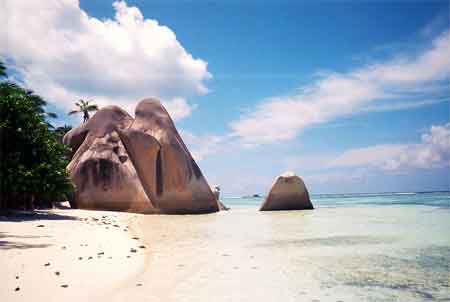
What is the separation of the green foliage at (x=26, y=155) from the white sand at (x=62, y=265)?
468 cm

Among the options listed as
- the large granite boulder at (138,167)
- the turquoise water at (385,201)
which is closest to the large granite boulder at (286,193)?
the large granite boulder at (138,167)

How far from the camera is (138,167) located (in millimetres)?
25781

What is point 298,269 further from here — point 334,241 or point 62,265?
point 334,241

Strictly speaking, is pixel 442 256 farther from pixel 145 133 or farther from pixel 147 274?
pixel 145 133

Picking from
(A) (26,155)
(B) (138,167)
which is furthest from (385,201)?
(A) (26,155)

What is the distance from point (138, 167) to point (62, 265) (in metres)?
20.1

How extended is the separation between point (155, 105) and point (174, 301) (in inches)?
927

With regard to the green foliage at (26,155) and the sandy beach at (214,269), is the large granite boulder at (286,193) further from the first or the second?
the sandy beach at (214,269)

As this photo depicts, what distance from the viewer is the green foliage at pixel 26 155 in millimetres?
13539

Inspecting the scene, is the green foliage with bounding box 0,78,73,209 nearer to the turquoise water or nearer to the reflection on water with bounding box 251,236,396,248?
the reflection on water with bounding box 251,236,396,248

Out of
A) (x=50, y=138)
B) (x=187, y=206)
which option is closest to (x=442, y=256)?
(x=50, y=138)

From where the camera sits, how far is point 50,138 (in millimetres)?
15945

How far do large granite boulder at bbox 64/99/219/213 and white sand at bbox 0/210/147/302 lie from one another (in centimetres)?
1477

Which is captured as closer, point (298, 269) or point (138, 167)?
point (298, 269)
